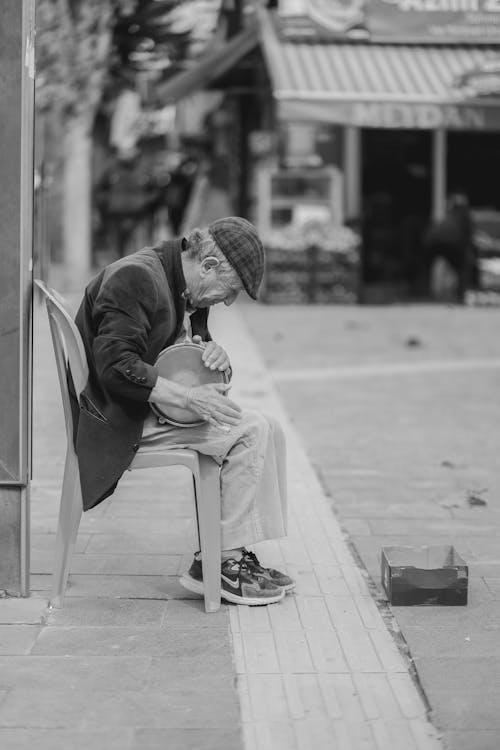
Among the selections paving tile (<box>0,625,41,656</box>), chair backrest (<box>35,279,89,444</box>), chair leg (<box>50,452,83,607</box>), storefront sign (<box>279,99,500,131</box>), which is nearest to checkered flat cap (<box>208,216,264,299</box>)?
chair backrest (<box>35,279,89,444</box>)

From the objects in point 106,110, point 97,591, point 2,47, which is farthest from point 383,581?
point 106,110

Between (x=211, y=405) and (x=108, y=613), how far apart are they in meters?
0.78

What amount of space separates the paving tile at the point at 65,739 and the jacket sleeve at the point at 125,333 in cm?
116

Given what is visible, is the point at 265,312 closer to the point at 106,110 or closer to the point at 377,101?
the point at 377,101

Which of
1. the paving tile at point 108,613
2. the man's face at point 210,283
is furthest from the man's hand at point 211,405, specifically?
the paving tile at point 108,613

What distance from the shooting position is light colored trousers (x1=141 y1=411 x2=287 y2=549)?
165 inches

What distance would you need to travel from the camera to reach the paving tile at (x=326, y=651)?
372cm

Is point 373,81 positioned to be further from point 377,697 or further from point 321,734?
point 321,734

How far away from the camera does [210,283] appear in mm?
4176

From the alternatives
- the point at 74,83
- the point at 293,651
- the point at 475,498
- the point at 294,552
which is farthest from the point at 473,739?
the point at 74,83

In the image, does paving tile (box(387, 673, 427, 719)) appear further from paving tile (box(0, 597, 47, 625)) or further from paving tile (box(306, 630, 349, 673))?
paving tile (box(0, 597, 47, 625))

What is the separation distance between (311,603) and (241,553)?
0.30 metres

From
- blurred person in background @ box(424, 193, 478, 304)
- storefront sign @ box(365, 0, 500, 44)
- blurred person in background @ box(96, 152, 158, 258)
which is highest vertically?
storefront sign @ box(365, 0, 500, 44)

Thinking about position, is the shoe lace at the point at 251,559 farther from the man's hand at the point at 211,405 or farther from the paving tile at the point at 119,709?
the paving tile at the point at 119,709
